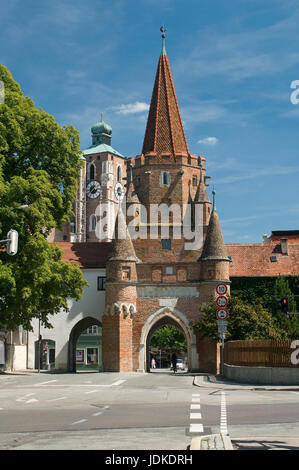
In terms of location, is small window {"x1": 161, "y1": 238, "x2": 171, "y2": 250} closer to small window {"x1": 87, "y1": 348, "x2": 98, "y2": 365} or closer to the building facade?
the building facade

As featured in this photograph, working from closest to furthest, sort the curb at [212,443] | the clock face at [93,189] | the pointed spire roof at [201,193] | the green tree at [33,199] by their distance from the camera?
the curb at [212,443]
the green tree at [33,199]
the pointed spire roof at [201,193]
the clock face at [93,189]

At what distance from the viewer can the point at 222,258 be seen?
172 feet

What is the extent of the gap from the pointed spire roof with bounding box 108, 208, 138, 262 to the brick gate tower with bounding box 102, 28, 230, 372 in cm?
8

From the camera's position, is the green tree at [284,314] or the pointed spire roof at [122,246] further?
the pointed spire roof at [122,246]

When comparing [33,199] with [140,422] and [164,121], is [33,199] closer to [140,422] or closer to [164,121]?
[140,422]

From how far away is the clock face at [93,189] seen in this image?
13838 cm

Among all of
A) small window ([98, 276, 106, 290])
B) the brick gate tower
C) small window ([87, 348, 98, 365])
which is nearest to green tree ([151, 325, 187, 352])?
small window ([87, 348, 98, 365])

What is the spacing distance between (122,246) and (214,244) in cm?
707

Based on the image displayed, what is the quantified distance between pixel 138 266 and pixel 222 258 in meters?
6.61

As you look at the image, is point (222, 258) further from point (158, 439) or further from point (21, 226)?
point (158, 439)

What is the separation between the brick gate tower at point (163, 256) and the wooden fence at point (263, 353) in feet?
65.6

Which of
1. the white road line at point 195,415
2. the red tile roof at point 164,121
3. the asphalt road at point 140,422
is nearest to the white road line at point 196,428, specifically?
the asphalt road at point 140,422

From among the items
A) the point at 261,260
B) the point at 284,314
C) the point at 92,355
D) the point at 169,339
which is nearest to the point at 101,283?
the point at 261,260

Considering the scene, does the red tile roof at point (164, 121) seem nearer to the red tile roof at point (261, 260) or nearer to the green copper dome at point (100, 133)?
the red tile roof at point (261, 260)
